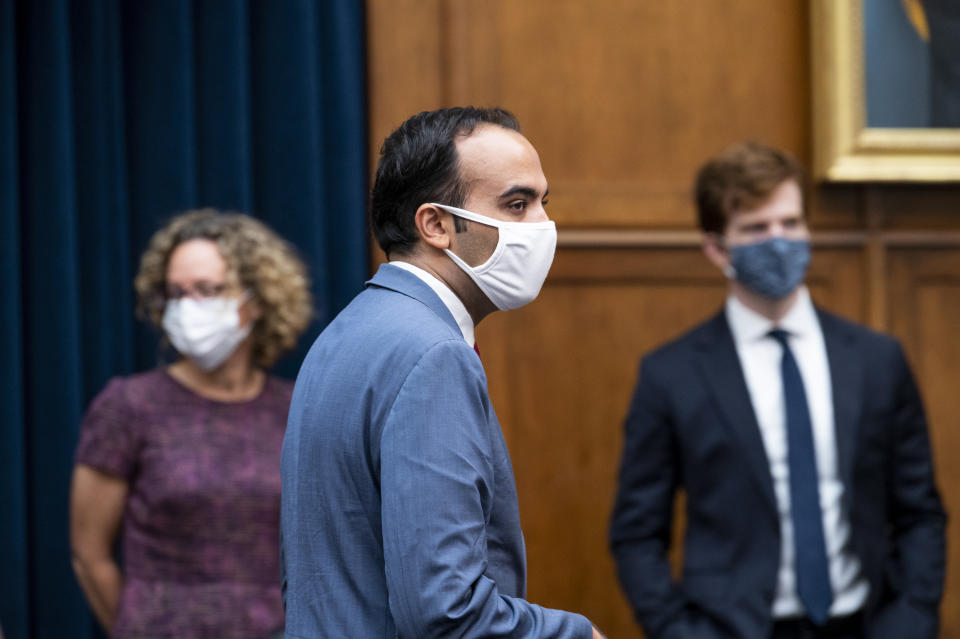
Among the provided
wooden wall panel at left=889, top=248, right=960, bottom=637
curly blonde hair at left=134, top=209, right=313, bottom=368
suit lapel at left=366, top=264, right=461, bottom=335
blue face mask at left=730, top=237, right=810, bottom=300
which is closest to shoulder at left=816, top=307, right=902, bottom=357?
blue face mask at left=730, top=237, right=810, bottom=300

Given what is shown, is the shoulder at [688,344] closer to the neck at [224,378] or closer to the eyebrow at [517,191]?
the neck at [224,378]

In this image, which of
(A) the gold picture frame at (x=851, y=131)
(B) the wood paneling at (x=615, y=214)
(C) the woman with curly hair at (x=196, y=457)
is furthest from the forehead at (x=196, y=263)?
(A) the gold picture frame at (x=851, y=131)

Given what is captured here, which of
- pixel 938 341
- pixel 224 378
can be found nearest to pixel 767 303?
pixel 938 341

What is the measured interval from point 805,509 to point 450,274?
134 cm

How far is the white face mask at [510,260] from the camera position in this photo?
1.60 m

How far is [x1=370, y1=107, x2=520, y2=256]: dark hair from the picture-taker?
5.20ft

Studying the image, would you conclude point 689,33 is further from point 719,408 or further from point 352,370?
point 352,370

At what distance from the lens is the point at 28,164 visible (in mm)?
3264

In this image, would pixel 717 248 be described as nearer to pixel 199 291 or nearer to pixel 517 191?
pixel 199 291

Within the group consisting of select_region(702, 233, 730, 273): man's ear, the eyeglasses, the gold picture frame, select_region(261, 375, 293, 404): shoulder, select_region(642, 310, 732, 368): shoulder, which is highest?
the gold picture frame

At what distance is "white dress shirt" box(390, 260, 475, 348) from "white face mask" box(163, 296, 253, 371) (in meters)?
1.30

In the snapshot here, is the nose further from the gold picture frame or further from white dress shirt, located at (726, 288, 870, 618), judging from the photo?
the gold picture frame

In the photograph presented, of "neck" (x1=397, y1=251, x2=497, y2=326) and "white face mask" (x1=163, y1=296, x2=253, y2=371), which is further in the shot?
"white face mask" (x1=163, y1=296, x2=253, y2=371)

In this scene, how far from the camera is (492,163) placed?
158 centimetres
